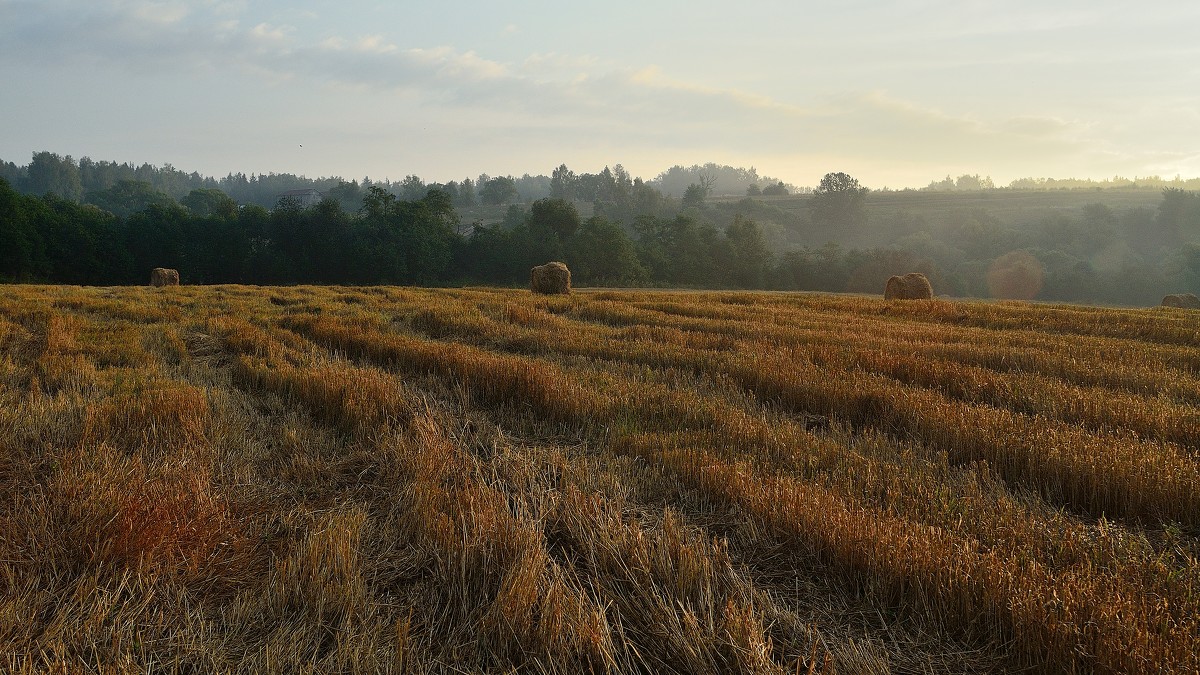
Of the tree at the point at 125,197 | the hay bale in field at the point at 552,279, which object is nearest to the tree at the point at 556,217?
the hay bale in field at the point at 552,279

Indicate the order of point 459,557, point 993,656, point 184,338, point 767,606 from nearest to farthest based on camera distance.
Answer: point 993,656 → point 767,606 → point 459,557 → point 184,338

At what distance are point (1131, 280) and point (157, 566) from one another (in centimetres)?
9963

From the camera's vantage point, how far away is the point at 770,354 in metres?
9.46

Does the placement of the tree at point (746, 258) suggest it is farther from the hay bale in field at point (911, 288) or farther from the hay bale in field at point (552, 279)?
the hay bale in field at point (552, 279)

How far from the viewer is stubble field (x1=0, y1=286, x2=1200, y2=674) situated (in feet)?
8.34

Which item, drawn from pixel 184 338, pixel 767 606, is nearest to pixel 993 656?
pixel 767 606

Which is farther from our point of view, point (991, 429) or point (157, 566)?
point (991, 429)

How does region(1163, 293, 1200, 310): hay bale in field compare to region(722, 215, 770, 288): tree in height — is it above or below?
below

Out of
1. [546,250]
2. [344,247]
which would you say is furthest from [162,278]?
[546,250]

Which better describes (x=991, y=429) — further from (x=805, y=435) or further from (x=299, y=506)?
(x=299, y=506)

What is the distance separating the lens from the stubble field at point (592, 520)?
254cm

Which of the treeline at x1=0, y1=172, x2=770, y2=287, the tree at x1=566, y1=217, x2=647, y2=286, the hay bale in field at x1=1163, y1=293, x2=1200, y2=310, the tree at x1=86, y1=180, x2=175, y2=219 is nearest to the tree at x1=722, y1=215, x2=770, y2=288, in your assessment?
the treeline at x1=0, y1=172, x2=770, y2=287

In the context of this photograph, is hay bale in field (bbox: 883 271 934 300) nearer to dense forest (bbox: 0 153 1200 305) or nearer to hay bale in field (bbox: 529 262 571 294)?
hay bale in field (bbox: 529 262 571 294)

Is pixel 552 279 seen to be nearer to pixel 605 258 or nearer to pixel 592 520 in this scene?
pixel 592 520
